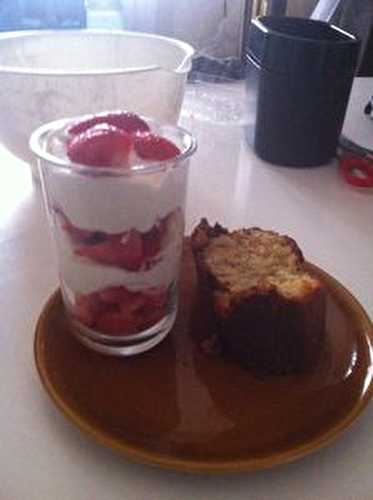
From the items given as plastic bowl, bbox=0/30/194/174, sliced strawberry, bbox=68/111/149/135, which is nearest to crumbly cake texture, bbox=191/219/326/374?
sliced strawberry, bbox=68/111/149/135

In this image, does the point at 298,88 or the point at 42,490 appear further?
the point at 298,88

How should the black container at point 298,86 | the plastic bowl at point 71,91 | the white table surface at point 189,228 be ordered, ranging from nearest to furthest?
the white table surface at point 189,228, the plastic bowl at point 71,91, the black container at point 298,86

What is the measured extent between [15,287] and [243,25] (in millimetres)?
897

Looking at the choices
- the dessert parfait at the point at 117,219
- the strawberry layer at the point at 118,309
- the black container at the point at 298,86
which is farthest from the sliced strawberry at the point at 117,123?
the black container at the point at 298,86

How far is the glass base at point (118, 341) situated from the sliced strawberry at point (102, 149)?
133 mm

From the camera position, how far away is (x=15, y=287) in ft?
1.62

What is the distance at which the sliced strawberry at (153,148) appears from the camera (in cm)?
36

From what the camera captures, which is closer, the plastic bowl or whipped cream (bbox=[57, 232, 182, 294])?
whipped cream (bbox=[57, 232, 182, 294])

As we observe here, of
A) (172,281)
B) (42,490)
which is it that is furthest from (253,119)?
(42,490)

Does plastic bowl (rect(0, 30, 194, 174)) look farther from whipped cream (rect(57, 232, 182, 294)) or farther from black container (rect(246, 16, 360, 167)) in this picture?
whipped cream (rect(57, 232, 182, 294))

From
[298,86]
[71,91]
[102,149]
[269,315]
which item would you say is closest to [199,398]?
[269,315]

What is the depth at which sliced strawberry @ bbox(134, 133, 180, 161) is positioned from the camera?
0.36m

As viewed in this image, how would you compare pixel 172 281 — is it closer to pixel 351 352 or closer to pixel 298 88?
pixel 351 352

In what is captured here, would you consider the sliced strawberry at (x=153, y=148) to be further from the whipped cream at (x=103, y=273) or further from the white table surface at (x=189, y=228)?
the white table surface at (x=189, y=228)
